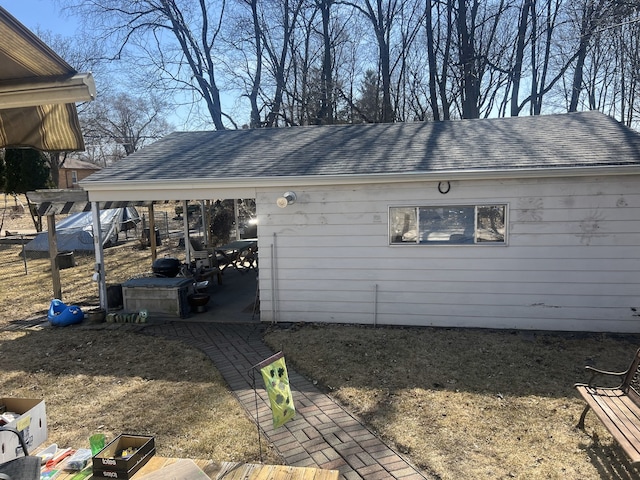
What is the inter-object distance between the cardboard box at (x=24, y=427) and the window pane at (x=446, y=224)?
5.84 meters

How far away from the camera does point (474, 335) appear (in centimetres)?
677

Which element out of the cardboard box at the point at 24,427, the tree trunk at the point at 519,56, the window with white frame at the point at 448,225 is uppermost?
the tree trunk at the point at 519,56

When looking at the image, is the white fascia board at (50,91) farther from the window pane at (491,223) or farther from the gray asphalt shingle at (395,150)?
the window pane at (491,223)

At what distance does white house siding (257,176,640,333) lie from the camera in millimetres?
6629

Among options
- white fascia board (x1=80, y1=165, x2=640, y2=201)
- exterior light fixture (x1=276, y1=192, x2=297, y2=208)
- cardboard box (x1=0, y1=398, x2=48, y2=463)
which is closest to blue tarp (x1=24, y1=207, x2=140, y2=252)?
white fascia board (x1=80, y1=165, x2=640, y2=201)

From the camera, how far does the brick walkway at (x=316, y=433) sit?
353cm

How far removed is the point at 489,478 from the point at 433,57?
2211 centimetres

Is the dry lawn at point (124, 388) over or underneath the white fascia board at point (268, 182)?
underneath

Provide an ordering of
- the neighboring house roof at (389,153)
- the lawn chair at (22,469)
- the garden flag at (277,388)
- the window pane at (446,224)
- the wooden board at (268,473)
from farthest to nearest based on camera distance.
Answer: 1. the window pane at (446,224)
2. the neighboring house roof at (389,153)
3. the garden flag at (277,388)
4. the wooden board at (268,473)
5. the lawn chair at (22,469)

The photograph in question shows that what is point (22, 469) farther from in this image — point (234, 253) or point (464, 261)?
point (234, 253)

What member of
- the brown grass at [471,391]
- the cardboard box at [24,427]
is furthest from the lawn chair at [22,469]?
the brown grass at [471,391]

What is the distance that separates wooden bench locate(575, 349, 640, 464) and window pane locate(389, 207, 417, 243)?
3619 millimetres

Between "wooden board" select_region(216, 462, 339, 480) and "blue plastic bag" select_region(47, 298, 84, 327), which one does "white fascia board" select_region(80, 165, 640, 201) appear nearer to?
"blue plastic bag" select_region(47, 298, 84, 327)

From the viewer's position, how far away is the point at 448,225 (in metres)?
7.12
